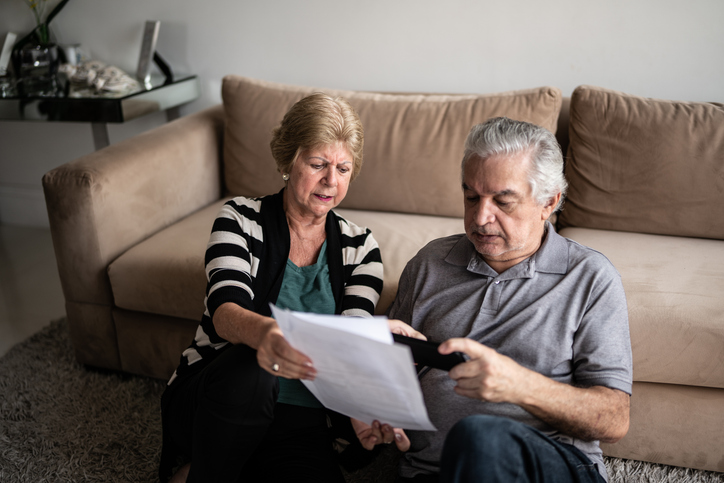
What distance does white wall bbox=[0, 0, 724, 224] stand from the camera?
2.15 meters

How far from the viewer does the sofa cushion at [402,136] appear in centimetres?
201

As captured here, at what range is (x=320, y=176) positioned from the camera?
1366 mm

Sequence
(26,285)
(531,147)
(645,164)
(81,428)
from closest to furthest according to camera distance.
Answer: (531,147) < (81,428) < (645,164) < (26,285)

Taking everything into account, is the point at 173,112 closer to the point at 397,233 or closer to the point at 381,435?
the point at 397,233

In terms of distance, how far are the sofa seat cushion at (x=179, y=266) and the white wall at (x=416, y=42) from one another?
0.82 m

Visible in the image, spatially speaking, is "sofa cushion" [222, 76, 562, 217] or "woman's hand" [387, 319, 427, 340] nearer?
"woman's hand" [387, 319, 427, 340]

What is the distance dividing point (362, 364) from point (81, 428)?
125 cm

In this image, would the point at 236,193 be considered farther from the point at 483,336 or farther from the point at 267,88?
the point at 483,336

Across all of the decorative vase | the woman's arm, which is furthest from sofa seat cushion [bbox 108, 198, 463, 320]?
the decorative vase

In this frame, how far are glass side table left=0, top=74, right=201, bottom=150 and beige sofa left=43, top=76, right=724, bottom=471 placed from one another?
43 cm

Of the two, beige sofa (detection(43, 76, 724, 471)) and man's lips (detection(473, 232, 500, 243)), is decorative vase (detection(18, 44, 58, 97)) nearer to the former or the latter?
beige sofa (detection(43, 76, 724, 471))

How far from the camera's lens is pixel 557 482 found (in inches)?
34.8

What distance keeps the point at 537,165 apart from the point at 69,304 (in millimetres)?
1596

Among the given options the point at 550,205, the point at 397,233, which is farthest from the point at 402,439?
the point at 397,233
